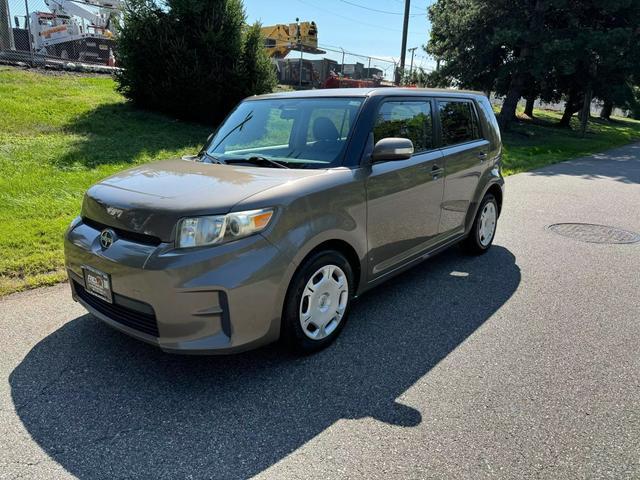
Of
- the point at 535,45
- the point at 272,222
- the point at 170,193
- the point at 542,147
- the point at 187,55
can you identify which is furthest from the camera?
the point at 535,45

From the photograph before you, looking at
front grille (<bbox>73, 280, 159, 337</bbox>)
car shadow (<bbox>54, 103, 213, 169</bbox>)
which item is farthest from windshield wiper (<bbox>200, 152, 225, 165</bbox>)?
car shadow (<bbox>54, 103, 213, 169</bbox>)

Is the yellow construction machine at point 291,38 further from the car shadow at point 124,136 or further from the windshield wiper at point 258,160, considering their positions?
the windshield wiper at point 258,160

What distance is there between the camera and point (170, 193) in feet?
9.84

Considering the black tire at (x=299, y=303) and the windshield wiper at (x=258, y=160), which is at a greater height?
the windshield wiper at (x=258, y=160)

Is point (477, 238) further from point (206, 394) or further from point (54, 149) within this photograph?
point (54, 149)

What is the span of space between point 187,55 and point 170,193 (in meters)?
9.76

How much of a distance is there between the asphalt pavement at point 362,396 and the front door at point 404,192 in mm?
517

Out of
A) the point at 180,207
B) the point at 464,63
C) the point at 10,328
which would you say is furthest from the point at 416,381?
the point at 464,63

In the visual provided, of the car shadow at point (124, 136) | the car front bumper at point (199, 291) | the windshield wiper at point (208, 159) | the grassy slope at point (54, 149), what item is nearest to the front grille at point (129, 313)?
the car front bumper at point (199, 291)

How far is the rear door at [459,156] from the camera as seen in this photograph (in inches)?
183

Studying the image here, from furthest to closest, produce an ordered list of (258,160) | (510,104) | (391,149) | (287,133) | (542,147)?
(510,104) < (542,147) < (287,133) < (258,160) < (391,149)

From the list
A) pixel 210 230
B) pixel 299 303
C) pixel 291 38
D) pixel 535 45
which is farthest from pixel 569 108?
pixel 210 230

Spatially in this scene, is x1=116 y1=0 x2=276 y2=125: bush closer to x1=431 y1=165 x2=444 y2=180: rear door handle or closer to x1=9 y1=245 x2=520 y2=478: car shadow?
x1=431 y1=165 x2=444 y2=180: rear door handle

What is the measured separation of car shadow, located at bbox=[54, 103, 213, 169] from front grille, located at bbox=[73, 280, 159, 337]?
5471mm
